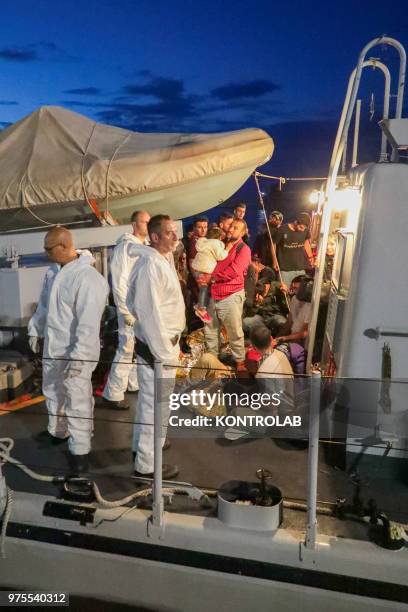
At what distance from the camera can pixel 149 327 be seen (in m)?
3.13

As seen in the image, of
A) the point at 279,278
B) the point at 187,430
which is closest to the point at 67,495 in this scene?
the point at 187,430

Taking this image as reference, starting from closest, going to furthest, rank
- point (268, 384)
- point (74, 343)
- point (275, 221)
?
1. point (268, 384)
2. point (74, 343)
3. point (275, 221)

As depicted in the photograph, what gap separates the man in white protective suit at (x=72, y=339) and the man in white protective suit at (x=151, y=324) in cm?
35

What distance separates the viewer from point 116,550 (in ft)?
8.23

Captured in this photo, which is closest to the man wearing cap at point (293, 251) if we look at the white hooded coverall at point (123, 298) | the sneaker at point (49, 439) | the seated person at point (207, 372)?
the white hooded coverall at point (123, 298)

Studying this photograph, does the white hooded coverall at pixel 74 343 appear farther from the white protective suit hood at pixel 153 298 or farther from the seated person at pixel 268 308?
the seated person at pixel 268 308

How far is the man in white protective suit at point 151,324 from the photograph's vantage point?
312 cm

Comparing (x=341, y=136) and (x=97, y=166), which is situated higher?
(x=97, y=166)

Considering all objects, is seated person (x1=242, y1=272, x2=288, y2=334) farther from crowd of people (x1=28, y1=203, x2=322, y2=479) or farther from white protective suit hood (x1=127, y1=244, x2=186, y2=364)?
white protective suit hood (x1=127, y1=244, x2=186, y2=364)

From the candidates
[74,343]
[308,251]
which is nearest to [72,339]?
[74,343]

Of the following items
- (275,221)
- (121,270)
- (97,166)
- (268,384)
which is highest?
(97,166)

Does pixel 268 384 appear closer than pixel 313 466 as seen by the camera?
No

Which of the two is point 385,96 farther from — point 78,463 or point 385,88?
point 78,463

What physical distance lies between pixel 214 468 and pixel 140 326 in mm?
987
